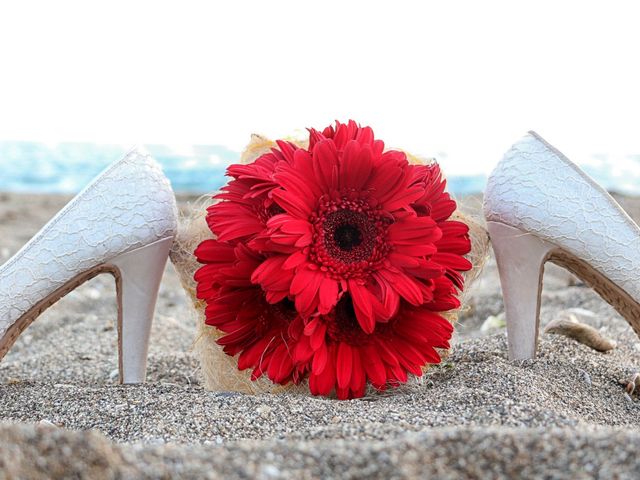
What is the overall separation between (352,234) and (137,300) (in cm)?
61

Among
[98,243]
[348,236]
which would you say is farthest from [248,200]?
[98,243]

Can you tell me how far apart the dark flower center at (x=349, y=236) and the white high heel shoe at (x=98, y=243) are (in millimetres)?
470

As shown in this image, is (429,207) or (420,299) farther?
(429,207)

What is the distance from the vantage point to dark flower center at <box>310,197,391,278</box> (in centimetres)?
144

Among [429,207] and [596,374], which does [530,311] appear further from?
[429,207]

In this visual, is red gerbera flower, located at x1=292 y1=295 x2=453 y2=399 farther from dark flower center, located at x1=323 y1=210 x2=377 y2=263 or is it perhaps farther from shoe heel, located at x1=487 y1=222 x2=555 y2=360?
shoe heel, located at x1=487 y1=222 x2=555 y2=360

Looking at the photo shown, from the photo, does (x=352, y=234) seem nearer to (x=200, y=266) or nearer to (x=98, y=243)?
(x=200, y=266)

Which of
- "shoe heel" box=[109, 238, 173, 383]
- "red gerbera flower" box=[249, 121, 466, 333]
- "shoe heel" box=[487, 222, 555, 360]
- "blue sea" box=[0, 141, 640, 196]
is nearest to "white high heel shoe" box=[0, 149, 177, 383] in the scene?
"shoe heel" box=[109, 238, 173, 383]

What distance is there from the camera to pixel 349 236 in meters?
1.49

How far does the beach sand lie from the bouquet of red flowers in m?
0.09

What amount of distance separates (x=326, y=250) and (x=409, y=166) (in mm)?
251

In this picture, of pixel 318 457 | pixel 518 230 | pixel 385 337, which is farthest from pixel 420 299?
pixel 318 457

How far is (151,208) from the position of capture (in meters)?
1.72

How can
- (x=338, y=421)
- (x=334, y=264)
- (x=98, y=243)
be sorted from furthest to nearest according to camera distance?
1. (x=98, y=243)
2. (x=334, y=264)
3. (x=338, y=421)
